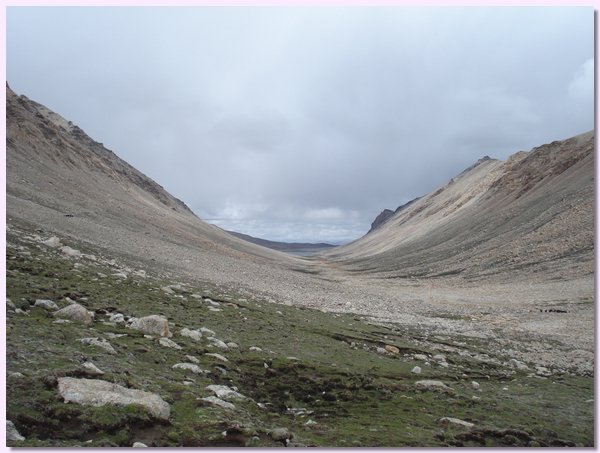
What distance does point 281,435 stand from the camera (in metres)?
7.45

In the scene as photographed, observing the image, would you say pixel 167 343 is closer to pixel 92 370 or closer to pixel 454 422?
pixel 92 370

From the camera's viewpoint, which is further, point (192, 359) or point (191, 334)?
point (191, 334)

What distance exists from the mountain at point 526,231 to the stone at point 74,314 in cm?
5737

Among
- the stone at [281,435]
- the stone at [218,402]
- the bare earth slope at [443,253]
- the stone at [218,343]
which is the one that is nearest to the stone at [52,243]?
the bare earth slope at [443,253]

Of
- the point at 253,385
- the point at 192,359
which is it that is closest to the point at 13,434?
the point at 192,359

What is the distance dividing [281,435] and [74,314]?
796cm

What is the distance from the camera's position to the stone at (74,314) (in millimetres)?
11947

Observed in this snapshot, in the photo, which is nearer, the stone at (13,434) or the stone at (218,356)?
the stone at (13,434)

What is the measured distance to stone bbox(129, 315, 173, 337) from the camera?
12.6m

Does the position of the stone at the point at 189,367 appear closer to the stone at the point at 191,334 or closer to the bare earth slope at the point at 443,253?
the stone at the point at 191,334

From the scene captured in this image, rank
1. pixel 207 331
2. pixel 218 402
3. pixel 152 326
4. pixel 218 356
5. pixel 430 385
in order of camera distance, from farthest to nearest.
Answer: pixel 207 331 → pixel 430 385 → pixel 152 326 → pixel 218 356 → pixel 218 402

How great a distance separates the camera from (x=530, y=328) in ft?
103

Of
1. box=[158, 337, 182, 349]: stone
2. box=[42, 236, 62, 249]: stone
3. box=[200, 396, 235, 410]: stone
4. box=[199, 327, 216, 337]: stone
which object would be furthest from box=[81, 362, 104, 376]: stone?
box=[42, 236, 62, 249]: stone

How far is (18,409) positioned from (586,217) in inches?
3182
